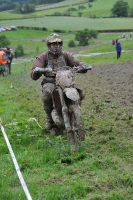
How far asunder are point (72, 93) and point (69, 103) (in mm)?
283

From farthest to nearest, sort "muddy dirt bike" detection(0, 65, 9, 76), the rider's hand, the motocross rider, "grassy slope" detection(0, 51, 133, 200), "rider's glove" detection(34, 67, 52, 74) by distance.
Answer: "muddy dirt bike" detection(0, 65, 9, 76) → the motocross rider → the rider's hand → "rider's glove" detection(34, 67, 52, 74) → "grassy slope" detection(0, 51, 133, 200)

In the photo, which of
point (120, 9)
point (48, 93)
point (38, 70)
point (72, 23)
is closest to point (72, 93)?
point (48, 93)

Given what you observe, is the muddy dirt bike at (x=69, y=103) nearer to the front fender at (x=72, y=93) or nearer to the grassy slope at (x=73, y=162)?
the front fender at (x=72, y=93)

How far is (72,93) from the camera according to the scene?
8.23 m

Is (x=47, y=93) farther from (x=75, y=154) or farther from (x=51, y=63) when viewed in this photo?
(x=75, y=154)

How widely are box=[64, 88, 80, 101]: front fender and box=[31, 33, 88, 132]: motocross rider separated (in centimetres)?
82

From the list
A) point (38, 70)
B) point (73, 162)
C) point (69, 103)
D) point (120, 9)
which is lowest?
point (120, 9)

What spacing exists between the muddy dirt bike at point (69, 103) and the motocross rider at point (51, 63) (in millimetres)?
281

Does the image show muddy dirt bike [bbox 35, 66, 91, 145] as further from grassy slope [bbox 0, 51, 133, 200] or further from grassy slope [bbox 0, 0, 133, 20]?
grassy slope [bbox 0, 0, 133, 20]

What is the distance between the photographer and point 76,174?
273 inches

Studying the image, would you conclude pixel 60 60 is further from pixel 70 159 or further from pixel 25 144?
pixel 70 159

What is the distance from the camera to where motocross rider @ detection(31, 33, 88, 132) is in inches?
363

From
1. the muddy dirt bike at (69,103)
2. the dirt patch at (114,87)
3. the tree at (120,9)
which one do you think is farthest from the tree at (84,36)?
the muddy dirt bike at (69,103)

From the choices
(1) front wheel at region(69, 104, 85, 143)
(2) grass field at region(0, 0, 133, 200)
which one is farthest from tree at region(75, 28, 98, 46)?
(1) front wheel at region(69, 104, 85, 143)
